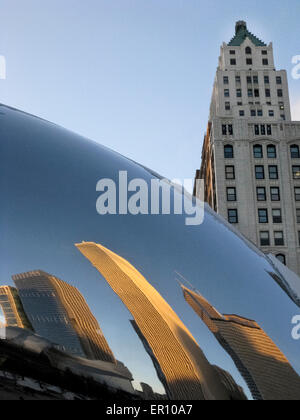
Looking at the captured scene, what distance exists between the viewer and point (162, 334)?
4.17 meters

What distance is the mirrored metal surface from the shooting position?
12.9 feet

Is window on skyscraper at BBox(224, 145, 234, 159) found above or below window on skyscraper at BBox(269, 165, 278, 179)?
above

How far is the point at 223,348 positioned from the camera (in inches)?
169

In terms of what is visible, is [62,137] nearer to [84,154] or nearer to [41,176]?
[84,154]

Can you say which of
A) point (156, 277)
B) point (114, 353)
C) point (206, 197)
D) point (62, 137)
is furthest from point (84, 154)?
point (206, 197)

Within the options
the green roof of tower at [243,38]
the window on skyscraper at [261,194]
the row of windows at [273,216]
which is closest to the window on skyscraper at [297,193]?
the row of windows at [273,216]

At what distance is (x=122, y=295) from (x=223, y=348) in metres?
0.92

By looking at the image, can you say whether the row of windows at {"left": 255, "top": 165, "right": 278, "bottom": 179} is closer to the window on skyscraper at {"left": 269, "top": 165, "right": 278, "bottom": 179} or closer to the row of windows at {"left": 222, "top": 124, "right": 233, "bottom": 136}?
the window on skyscraper at {"left": 269, "top": 165, "right": 278, "bottom": 179}

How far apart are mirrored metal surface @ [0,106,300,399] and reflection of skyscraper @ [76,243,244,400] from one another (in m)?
0.02

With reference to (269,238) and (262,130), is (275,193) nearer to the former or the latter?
(269,238)

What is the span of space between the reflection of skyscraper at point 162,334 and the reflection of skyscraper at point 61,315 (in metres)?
0.30

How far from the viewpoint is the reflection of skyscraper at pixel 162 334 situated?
3.98 m

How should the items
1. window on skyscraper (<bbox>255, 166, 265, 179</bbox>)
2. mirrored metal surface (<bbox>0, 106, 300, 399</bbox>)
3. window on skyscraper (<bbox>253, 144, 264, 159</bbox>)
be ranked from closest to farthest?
mirrored metal surface (<bbox>0, 106, 300, 399</bbox>) < window on skyscraper (<bbox>255, 166, 265, 179</bbox>) < window on skyscraper (<bbox>253, 144, 264, 159</bbox>)

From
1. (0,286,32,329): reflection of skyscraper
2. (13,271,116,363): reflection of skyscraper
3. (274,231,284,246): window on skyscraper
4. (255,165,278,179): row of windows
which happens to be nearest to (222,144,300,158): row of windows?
(255,165,278,179): row of windows
